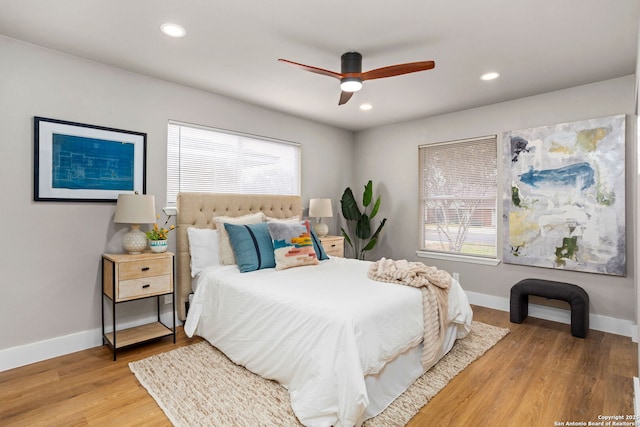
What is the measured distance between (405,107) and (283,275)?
2657mm

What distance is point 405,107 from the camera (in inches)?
161

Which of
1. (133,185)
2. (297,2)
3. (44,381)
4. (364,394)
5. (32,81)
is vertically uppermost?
(297,2)

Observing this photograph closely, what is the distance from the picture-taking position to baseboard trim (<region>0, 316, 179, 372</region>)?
245 cm

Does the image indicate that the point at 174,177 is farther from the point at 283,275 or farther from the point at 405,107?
the point at 405,107

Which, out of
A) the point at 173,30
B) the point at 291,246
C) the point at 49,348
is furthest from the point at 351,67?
the point at 49,348

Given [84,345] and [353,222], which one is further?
[353,222]

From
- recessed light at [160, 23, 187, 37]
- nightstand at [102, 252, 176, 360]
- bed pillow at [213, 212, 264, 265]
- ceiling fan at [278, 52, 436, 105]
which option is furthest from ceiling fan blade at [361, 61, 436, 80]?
nightstand at [102, 252, 176, 360]

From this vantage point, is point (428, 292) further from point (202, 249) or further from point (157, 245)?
point (157, 245)

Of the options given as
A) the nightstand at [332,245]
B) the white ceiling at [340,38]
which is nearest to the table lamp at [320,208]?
the nightstand at [332,245]

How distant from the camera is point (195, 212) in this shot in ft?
10.9

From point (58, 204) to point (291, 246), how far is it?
1935 millimetres

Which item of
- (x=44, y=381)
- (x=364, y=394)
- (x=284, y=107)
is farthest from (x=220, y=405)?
(x=284, y=107)

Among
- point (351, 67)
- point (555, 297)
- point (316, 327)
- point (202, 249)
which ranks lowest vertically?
point (555, 297)

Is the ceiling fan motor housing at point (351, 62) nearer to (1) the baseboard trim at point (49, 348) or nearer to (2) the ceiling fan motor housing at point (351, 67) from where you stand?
(2) the ceiling fan motor housing at point (351, 67)
